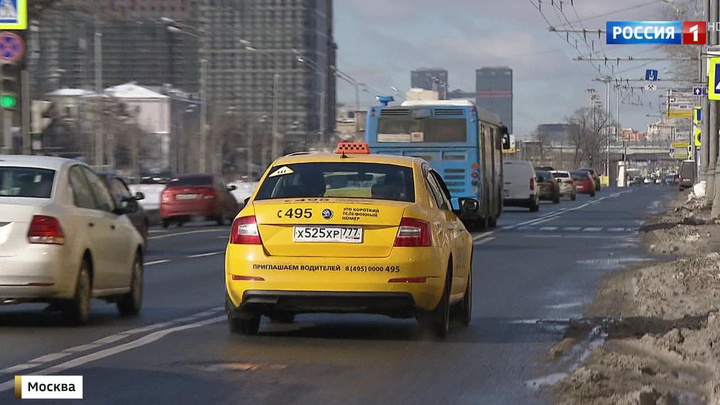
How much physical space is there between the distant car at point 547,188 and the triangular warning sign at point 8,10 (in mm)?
43694

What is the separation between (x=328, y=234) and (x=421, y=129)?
22.6 meters

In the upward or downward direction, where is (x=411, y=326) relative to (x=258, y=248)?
downward

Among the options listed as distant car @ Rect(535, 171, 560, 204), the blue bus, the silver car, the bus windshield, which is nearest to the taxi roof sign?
the silver car

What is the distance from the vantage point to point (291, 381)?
8.77m

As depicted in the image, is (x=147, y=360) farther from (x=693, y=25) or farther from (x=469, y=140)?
(x=693, y=25)

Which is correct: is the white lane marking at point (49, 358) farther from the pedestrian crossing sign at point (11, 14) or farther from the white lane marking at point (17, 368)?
the pedestrian crossing sign at point (11, 14)

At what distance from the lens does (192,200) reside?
39.0 meters

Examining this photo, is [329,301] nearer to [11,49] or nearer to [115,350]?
[115,350]

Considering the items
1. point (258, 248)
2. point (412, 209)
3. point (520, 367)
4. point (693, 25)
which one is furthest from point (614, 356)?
point (693, 25)

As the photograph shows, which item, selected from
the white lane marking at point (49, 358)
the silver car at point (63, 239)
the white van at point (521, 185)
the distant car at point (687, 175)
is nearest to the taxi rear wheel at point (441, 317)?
the white lane marking at point (49, 358)

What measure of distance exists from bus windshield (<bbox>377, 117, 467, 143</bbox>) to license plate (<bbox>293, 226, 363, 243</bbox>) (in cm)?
2226

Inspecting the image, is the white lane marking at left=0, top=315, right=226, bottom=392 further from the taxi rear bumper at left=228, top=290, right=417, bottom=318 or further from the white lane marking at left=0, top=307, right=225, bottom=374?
the taxi rear bumper at left=228, top=290, right=417, bottom=318

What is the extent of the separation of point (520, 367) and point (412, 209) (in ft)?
5.60

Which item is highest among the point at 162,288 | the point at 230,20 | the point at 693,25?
the point at 230,20
